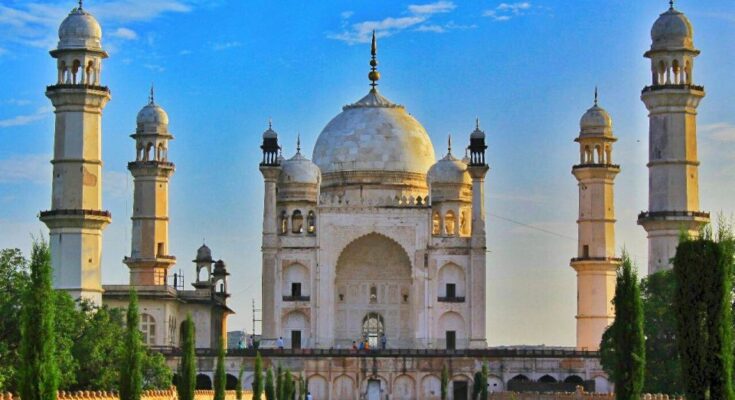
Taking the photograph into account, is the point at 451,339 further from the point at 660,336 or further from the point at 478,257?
the point at 660,336

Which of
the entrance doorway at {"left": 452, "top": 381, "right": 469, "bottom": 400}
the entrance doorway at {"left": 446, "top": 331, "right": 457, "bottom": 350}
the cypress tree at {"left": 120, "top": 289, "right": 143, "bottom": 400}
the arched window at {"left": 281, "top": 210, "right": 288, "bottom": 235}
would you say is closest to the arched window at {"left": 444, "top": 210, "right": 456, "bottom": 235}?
the entrance doorway at {"left": 446, "top": 331, "right": 457, "bottom": 350}

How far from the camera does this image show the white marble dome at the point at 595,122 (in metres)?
63.6

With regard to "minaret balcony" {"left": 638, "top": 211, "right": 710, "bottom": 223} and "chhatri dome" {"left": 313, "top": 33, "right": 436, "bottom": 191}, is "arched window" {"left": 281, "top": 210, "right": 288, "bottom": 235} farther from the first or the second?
"minaret balcony" {"left": 638, "top": 211, "right": 710, "bottom": 223}

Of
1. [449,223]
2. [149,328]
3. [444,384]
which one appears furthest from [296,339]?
[444,384]

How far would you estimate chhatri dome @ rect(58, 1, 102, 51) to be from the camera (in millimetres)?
52250

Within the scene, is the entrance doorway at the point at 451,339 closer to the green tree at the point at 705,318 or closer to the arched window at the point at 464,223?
the arched window at the point at 464,223

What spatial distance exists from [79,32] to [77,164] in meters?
4.13

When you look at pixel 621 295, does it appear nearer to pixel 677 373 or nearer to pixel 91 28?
pixel 677 373

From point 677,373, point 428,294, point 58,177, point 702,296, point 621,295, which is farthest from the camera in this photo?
point 428,294

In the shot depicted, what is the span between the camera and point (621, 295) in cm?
2936

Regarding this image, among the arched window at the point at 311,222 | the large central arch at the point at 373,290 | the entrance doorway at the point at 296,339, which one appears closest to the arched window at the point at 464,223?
the large central arch at the point at 373,290

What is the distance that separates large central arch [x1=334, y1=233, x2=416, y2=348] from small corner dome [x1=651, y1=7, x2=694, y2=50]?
593 inches

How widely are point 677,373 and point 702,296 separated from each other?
1988 cm

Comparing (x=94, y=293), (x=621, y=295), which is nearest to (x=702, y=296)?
(x=621, y=295)
